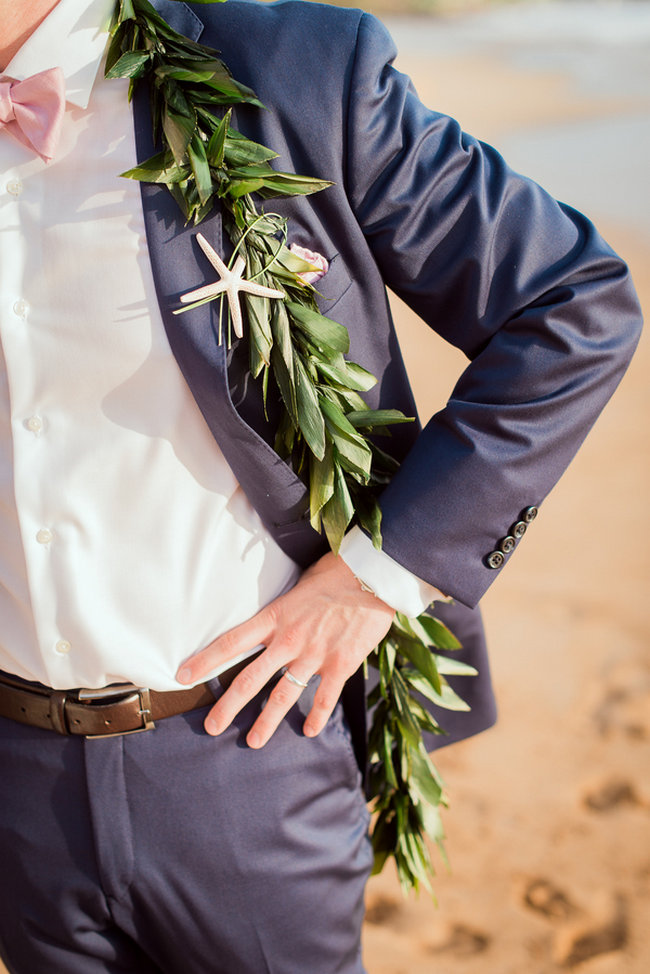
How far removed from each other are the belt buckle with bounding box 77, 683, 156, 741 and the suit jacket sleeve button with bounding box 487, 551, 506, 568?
65cm

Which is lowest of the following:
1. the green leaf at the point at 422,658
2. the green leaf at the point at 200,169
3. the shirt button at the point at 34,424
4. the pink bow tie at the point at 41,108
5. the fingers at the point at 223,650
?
the green leaf at the point at 422,658

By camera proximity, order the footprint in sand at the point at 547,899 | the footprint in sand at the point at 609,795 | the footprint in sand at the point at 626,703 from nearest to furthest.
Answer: the footprint in sand at the point at 547,899
the footprint in sand at the point at 609,795
the footprint in sand at the point at 626,703

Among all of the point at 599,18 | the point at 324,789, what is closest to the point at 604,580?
the point at 324,789

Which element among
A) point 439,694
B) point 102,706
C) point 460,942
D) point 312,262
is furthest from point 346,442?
point 460,942

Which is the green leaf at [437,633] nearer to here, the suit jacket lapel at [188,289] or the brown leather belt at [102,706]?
the brown leather belt at [102,706]

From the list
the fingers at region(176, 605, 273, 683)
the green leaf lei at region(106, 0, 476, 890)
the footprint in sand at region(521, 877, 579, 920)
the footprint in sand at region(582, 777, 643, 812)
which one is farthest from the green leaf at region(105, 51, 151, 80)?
the footprint in sand at region(582, 777, 643, 812)

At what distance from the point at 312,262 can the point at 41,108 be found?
1.54 ft

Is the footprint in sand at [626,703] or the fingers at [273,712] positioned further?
the footprint in sand at [626,703]

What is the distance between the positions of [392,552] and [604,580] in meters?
3.68

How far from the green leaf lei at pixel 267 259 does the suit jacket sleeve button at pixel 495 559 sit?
210 mm

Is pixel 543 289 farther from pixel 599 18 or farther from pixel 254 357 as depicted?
pixel 599 18

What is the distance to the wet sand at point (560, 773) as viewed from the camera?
300 cm

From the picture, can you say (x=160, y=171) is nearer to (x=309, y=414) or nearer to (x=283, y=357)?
(x=283, y=357)

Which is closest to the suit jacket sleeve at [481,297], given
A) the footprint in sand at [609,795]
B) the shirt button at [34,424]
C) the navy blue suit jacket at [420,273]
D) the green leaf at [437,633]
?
the navy blue suit jacket at [420,273]
